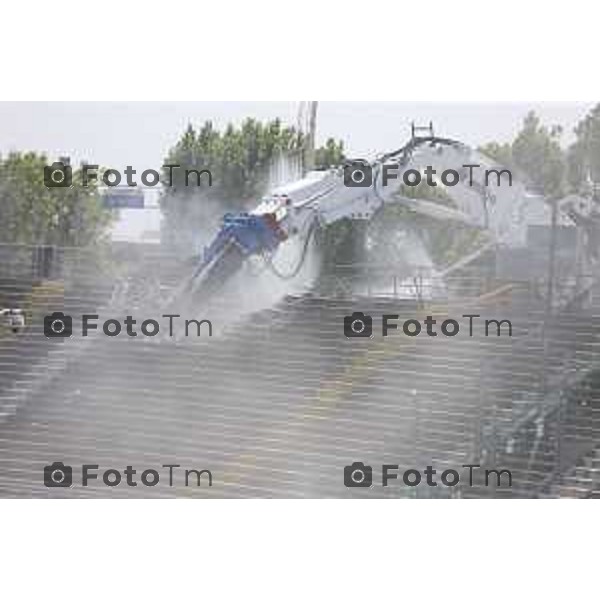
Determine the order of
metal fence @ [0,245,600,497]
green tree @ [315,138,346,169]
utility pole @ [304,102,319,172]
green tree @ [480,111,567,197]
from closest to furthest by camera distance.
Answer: utility pole @ [304,102,319,172] → green tree @ [480,111,567,197] → green tree @ [315,138,346,169] → metal fence @ [0,245,600,497]

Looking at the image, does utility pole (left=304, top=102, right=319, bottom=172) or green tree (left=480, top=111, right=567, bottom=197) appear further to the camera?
green tree (left=480, top=111, right=567, bottom=197)

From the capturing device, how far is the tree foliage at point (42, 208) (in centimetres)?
1040

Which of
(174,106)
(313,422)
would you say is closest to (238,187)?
(174,106)

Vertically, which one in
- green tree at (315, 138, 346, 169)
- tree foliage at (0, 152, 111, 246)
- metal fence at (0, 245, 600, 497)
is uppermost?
green tree at (315, 138, 346, 169)

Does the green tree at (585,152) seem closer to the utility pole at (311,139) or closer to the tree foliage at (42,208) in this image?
the utility pole at (311,139)

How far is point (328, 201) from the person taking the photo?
10.5 m

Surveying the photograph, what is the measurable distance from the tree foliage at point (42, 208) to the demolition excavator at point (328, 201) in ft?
2.39

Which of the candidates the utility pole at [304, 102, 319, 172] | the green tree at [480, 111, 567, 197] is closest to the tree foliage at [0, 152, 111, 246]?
the utility pole at [304, 102, 319, 172]

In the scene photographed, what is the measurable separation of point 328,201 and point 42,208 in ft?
5.82

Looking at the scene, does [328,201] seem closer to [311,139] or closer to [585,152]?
[311,139]

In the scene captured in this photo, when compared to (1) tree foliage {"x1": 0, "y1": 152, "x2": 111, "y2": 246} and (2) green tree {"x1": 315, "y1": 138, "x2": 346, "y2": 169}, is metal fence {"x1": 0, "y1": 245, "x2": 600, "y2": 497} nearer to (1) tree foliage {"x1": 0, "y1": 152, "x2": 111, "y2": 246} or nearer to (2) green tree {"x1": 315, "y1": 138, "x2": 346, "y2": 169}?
(1) tree foliage {"x1": 0, "y1": 152, "x2": 111, "y2": 246}

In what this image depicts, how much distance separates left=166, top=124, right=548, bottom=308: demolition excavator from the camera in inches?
411

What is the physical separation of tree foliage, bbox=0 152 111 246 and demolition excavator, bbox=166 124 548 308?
73 centimetres

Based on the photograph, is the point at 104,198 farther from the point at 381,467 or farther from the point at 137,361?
the point at 381,467
